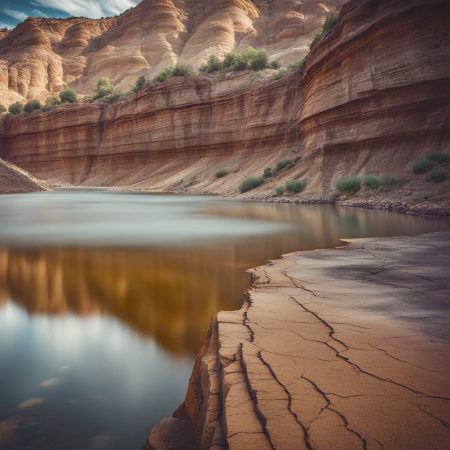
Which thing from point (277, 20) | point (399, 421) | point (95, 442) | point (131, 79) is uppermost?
point (277, 20)

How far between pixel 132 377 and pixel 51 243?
8.47 meters

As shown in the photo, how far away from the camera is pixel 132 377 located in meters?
3.90

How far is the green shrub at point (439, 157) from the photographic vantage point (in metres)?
20.3

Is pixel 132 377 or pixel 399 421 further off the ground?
pixel 399 421

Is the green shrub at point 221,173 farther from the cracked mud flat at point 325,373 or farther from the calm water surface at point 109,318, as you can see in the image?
the cracked mud flat at point 325,373

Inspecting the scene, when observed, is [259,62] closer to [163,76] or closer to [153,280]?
[163,76]

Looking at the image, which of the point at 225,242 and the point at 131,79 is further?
the point at 131,79

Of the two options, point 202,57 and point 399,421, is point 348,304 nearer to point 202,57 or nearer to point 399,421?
point 399,421

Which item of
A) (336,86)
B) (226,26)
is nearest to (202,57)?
(226,26)

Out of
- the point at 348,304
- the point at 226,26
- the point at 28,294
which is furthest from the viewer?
the point at 226,26

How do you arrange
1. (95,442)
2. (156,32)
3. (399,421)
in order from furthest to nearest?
1. (156,32)
2. (95,442)
3. (399,421)

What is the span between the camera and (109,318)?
17.8 ft

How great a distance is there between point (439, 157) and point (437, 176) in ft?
7.50

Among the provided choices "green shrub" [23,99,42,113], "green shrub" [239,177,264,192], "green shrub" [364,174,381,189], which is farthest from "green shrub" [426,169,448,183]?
"green shrub" [23,99,42,113]
